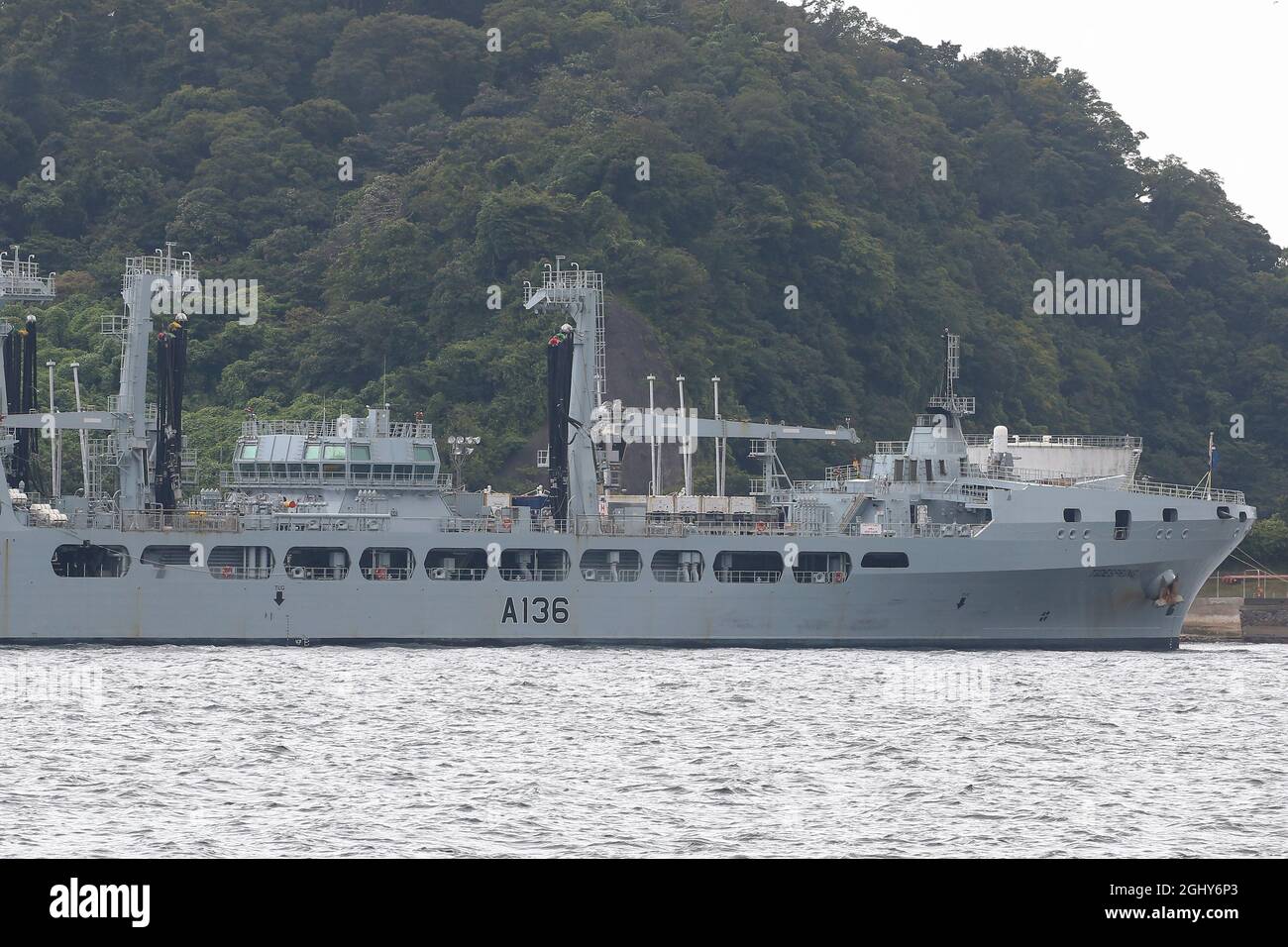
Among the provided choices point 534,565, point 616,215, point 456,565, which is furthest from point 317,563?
point 616,215

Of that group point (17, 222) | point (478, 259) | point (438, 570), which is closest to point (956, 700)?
point (438, 570)

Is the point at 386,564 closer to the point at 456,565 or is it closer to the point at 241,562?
the point at 456,565

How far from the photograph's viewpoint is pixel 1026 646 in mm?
55844

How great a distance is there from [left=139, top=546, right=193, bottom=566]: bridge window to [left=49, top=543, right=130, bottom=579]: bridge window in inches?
21.8

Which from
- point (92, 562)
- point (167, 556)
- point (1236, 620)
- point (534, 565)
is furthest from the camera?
point (1236, 620)

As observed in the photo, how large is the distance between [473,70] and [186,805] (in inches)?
3143

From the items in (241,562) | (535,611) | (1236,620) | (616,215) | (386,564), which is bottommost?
(1236,620)

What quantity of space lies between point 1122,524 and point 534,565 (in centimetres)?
1616

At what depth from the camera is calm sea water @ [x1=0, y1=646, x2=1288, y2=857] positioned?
2855 cm

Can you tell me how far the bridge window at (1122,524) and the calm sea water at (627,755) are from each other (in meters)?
4.01

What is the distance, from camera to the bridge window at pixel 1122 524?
180ft

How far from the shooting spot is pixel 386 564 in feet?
181

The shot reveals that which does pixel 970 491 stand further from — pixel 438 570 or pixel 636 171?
pixel 636 171

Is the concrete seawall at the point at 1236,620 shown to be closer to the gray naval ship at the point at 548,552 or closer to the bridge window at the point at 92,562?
the gray naval ship at the point at 548,552
